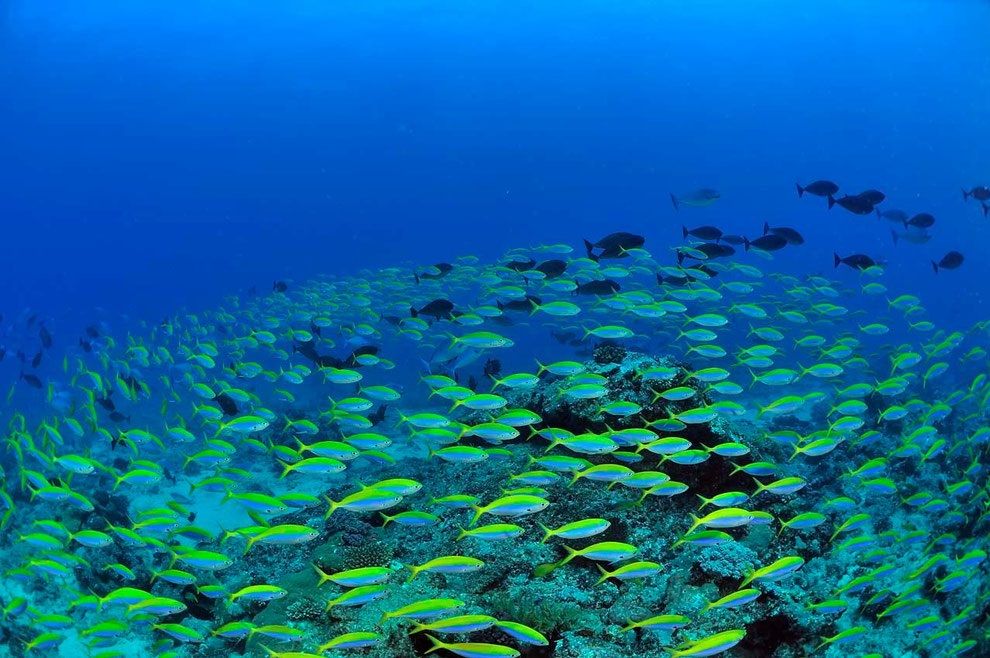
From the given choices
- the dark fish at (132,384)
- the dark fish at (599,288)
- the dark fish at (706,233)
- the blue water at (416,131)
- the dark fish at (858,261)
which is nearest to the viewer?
the dark fish at (599,288)

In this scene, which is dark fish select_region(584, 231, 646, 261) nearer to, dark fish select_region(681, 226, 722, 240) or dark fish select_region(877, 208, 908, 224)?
dark fish select_region(681, 226, 722, 240)

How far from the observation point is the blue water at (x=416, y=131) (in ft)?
287

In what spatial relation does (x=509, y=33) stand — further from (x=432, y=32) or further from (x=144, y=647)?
(x=144, y=647)

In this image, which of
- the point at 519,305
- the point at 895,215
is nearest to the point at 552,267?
the point at 519,305

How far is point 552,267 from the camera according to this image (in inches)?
401

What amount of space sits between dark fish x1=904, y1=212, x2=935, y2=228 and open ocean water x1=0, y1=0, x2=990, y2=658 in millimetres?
92

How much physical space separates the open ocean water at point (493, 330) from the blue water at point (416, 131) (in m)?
0.75

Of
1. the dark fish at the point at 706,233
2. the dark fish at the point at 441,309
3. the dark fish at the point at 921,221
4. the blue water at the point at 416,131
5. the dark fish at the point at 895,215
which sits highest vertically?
the blue water at the point at 416,131

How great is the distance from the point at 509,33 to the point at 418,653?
97.5 metres

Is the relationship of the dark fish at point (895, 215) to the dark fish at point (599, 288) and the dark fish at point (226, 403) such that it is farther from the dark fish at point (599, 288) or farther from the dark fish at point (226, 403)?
the dark fish at point (226, 403)

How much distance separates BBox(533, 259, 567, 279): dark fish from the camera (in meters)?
10.2

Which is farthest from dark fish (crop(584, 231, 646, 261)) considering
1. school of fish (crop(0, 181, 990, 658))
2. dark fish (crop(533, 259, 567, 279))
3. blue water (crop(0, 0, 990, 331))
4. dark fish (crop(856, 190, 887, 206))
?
blue water (crop(0, 0, 990, 331))

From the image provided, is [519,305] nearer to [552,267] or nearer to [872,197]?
[552,267]

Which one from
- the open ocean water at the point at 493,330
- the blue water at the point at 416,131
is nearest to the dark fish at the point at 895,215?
the open ocean water at the point at 493,330
